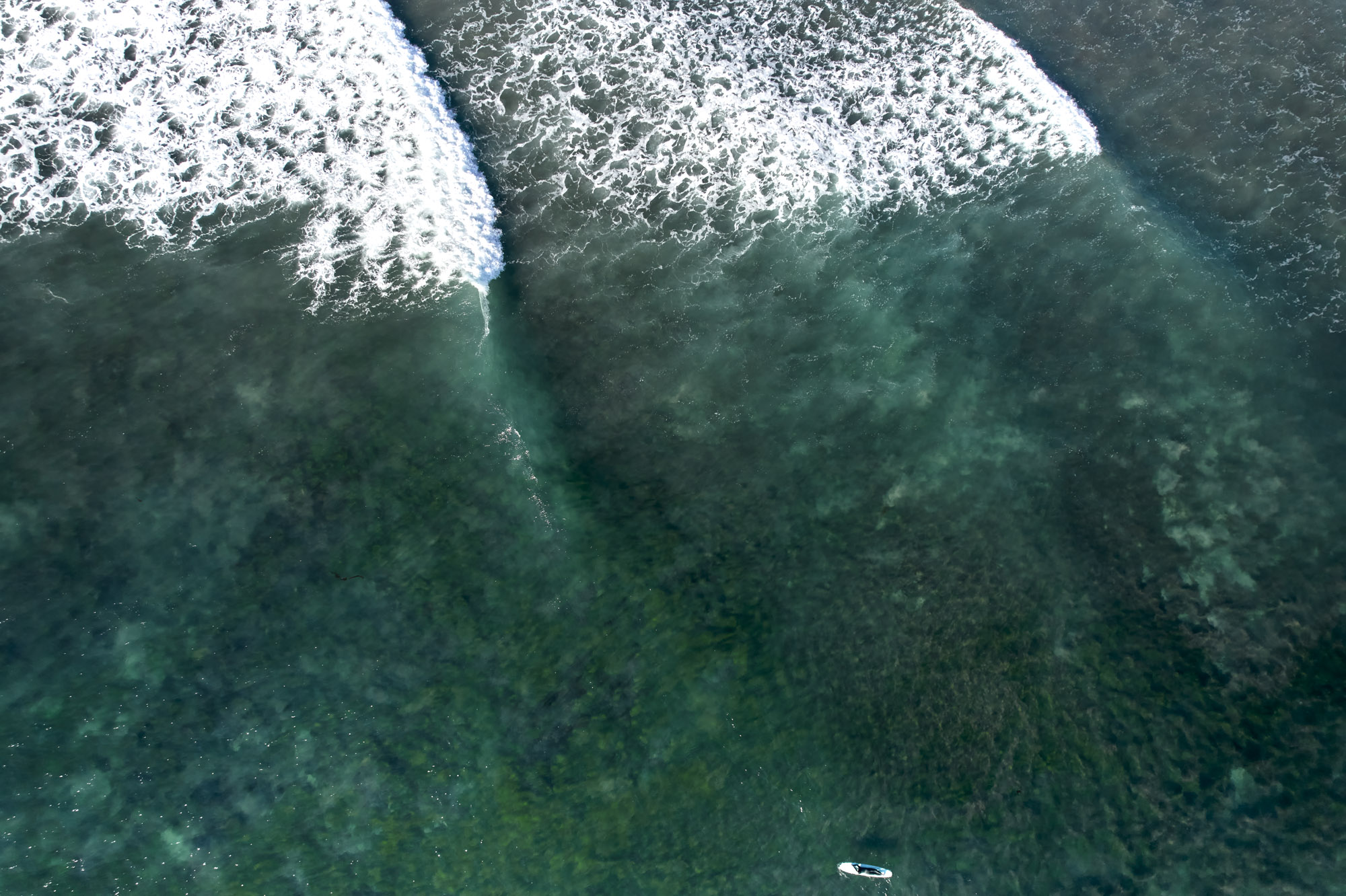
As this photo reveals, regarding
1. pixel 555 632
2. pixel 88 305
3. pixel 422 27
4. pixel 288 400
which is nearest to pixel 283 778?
pixel 555 632

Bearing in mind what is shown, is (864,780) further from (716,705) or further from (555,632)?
(555,632)

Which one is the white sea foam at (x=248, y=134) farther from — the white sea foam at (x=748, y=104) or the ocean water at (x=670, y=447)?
the white sea foam at (x=748, y=104)

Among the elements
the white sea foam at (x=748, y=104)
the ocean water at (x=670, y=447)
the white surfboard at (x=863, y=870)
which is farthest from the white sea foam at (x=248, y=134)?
the white surfboard at (x=863, y=870)

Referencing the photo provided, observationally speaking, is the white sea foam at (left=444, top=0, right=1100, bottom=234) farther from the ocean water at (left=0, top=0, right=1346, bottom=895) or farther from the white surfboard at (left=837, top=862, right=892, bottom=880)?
the white surfboard at (left=837, top=862, right=892, bottom=880)

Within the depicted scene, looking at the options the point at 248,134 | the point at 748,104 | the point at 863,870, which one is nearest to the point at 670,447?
the point at 748,104

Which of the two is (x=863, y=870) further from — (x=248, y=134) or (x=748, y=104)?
(x=248, y=134)
